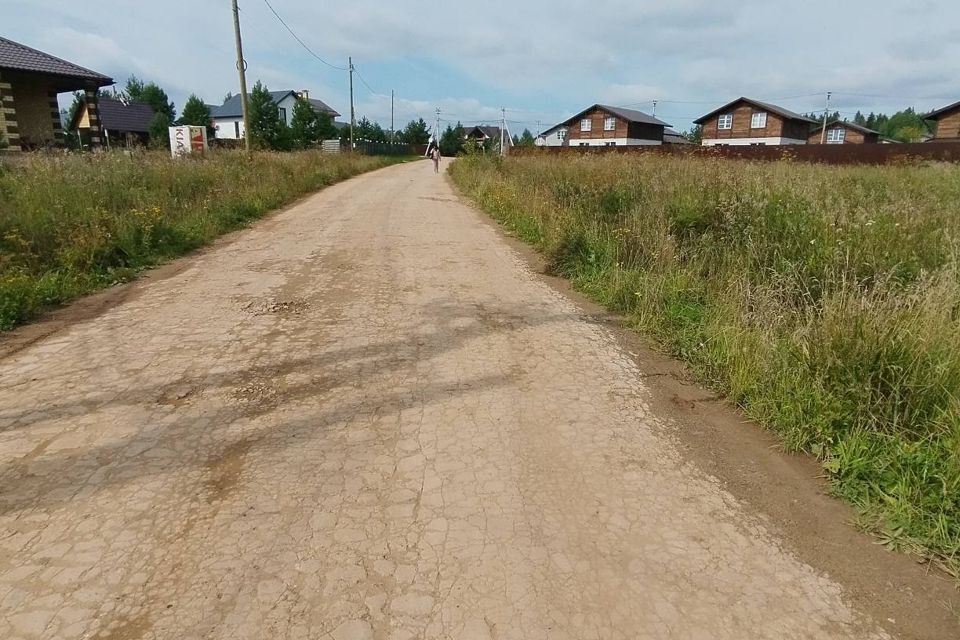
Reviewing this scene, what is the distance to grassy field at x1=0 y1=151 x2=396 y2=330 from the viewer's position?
6363mm

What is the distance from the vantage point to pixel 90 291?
646cm

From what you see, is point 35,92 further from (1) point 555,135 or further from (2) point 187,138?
(1) point 555,135

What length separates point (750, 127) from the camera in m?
59.7

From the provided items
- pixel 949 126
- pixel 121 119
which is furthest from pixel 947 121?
pixel 121 119

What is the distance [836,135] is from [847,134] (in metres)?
1.82

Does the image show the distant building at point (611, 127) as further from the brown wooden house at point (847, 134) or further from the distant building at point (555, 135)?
the brown wooden house at point (847, 134)

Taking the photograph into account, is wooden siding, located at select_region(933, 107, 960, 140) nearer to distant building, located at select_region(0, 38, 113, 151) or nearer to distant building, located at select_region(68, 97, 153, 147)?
distant building, located at select_region(0, 38, 113, 151)

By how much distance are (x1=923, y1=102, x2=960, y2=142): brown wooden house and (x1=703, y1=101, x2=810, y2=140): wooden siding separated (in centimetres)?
1501

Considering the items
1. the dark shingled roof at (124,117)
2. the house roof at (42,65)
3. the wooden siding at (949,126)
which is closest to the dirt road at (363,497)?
the house roof at (42,65)

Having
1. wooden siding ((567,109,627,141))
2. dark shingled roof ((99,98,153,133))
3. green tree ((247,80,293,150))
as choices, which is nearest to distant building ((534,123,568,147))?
wooden siding ((567,109,627,141))

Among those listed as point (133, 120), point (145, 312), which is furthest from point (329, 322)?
point (133, 120)

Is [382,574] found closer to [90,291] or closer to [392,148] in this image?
[90,291]

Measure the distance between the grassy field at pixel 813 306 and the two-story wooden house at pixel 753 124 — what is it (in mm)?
55110

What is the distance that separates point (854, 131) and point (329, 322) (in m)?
81.9
